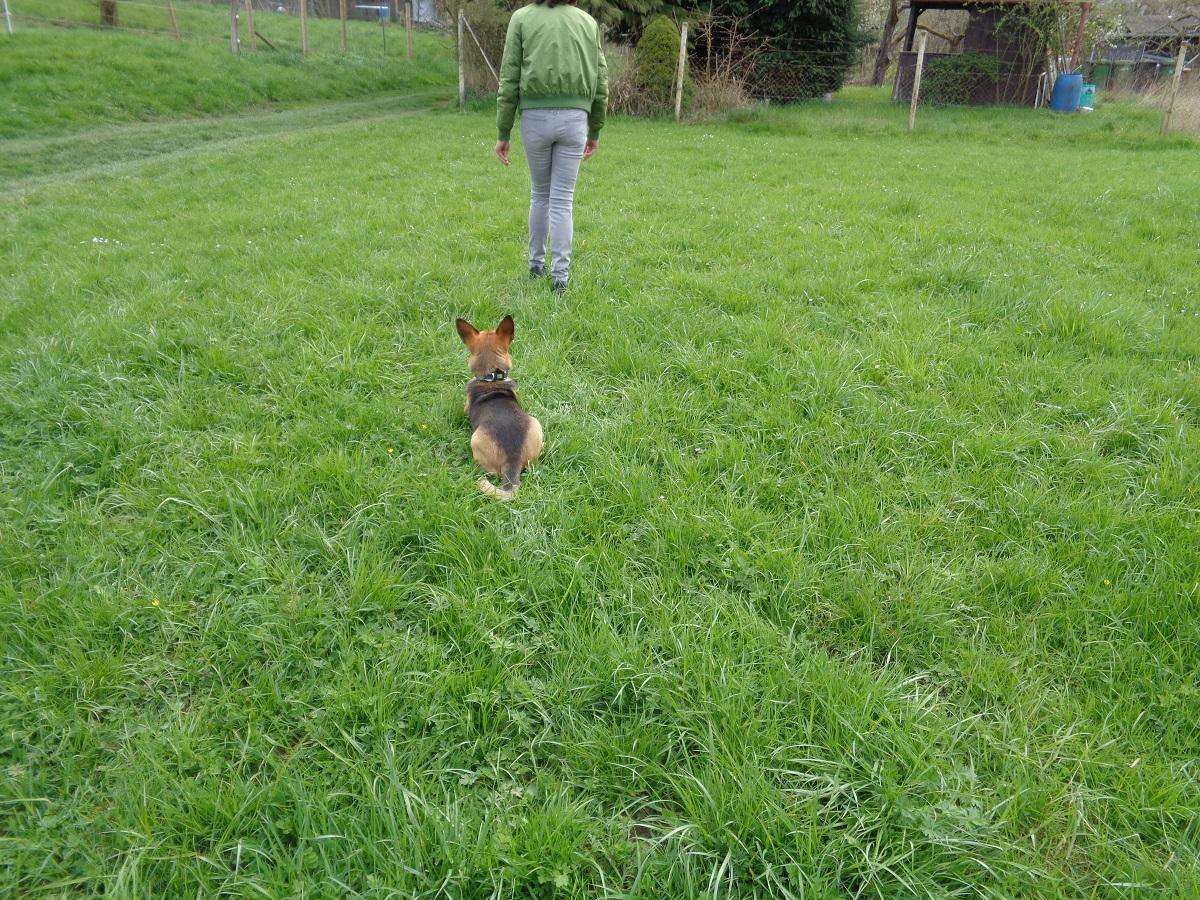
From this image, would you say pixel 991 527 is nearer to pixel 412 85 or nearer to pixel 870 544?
pixel 870 544

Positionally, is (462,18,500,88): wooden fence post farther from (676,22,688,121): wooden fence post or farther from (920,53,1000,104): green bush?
(920,53,1000,104): green bush

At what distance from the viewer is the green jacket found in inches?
180

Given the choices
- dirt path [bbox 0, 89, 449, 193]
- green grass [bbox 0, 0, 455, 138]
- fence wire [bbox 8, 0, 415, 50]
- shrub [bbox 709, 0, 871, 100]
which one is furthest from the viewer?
shrub [bbox 709, 0, 871, 100]

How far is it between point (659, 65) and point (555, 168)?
13344 millimetres

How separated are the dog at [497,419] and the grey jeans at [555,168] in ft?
5.37

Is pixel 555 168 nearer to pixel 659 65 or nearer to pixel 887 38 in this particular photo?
pixel 659 65

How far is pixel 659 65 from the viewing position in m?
16.1

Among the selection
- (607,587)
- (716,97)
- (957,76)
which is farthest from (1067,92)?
(607,587)

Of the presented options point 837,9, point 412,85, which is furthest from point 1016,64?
point 412,85

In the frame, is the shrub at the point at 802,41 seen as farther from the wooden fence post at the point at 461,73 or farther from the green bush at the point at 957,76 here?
the wooden fence post at the point at 461,73

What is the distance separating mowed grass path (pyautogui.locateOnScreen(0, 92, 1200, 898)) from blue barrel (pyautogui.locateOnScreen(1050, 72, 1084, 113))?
62.5ft

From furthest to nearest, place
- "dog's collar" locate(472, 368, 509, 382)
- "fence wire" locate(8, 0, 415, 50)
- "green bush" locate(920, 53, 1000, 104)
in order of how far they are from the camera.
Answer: "green bush" locate(920, 53, 1000, 104), "fence wire" locate(8, 0, 415, 50), "dog's collar" locate(472, 368, 509, 382)

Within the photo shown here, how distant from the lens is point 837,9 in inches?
790

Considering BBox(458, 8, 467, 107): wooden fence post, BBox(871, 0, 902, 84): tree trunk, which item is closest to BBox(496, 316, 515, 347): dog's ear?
BBox(458, 8, 467, 107): wooden fence post
